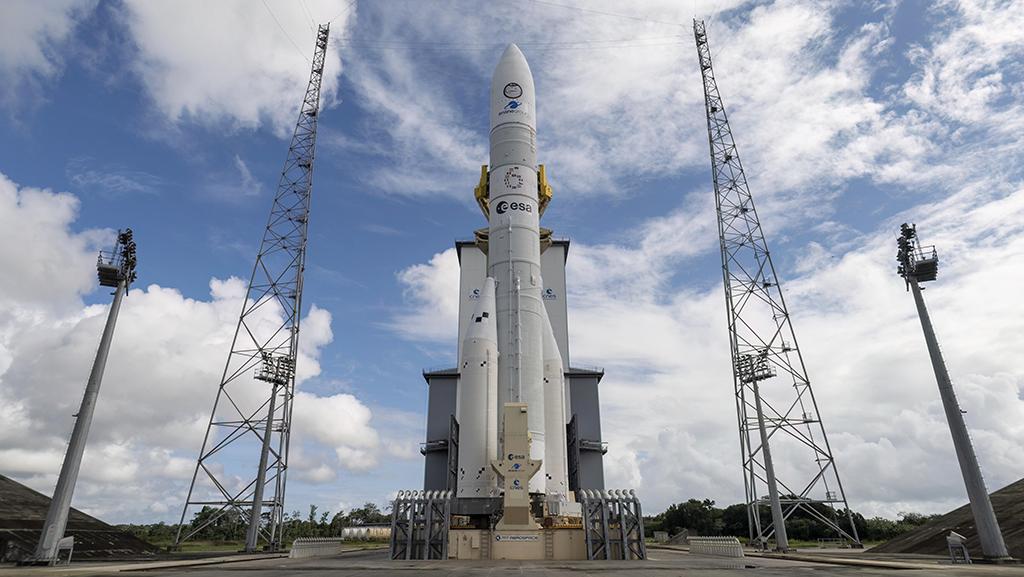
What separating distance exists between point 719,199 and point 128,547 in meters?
47.0

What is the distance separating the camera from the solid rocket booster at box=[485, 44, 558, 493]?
116 feet

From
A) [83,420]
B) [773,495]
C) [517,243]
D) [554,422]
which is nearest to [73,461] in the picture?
[83,420]

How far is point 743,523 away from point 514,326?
57.1 metres

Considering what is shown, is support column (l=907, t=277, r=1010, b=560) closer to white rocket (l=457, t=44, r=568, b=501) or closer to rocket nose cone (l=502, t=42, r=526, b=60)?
white rocket (l=457, t=44, r=568, b=501)

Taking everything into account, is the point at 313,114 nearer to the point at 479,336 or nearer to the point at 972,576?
the point at 479,336

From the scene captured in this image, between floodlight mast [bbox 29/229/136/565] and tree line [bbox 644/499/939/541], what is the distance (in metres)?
49.2

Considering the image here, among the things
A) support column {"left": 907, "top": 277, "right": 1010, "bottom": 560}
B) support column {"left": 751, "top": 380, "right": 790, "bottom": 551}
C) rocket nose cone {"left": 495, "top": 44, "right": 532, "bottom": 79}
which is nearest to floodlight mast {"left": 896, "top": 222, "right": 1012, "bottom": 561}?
support column {"left": 907, "top": 277, "right": 1010, "bottom": 560}

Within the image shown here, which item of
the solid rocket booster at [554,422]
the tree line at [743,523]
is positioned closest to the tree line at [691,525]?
the tree line at [743,523]

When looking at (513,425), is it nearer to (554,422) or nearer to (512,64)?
(554,422)

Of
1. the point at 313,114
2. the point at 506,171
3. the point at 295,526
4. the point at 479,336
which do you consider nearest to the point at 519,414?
the point at 479,336

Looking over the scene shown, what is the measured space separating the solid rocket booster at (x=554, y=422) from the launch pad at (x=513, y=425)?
0.07 meters

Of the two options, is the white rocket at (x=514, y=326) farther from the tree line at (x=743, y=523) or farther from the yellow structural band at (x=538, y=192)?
the tree line at (x=743, y=523)

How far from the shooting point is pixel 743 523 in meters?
75.9

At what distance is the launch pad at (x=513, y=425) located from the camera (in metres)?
29.3
